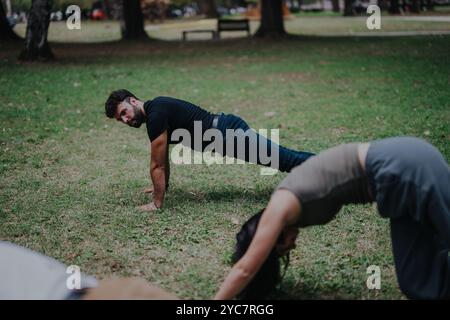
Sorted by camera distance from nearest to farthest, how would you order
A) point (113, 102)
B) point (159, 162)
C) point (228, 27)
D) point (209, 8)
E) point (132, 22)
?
point (113, 102), point (159, 162), point (132, 22), point (228, 27), point (209, 8)

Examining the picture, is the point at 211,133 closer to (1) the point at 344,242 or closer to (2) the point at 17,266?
(1) the point at 344,242

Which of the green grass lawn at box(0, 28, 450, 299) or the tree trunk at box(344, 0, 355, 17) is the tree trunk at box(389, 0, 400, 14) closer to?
the tree trunk at box(344, 0, 355, 17)

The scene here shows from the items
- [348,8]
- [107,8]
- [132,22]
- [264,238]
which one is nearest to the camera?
[264,238]

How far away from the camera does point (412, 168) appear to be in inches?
122

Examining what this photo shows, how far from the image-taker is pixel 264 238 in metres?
3.11

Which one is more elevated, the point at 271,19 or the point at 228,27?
the point at 271,19

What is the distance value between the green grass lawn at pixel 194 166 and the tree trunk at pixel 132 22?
696cm

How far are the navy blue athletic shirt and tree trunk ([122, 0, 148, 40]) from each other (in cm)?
1907

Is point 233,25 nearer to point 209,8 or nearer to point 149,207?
point 149,207

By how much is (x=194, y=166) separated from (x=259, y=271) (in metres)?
3.69

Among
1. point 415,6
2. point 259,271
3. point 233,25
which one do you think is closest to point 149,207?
point 259,271

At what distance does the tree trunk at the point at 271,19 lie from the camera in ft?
73.6

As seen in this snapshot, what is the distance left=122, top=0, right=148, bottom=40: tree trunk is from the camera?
2373 cm

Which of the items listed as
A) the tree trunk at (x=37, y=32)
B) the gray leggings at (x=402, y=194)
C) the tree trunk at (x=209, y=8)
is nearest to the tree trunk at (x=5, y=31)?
the tree trunk at (x=37, y=32)
